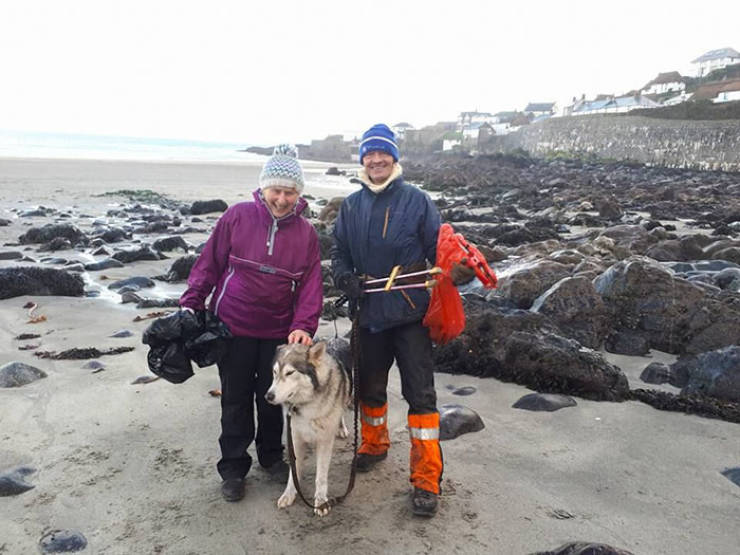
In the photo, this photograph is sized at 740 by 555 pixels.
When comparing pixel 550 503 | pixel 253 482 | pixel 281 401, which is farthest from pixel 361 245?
pixel 550 503

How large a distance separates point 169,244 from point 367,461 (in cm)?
920

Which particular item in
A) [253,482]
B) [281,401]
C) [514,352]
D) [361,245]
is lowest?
[253,482]

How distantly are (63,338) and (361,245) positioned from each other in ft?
14.4

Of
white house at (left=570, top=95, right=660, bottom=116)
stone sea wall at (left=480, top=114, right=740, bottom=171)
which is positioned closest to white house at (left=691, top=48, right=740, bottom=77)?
white house at (left=570, top=95, right=660, bottom=116)

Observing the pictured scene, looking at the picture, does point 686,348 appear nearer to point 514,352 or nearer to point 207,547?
point 514,352

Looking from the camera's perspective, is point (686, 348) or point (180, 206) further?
point (180, 206)

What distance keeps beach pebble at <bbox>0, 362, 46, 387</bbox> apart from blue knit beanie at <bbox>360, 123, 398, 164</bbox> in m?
3.92

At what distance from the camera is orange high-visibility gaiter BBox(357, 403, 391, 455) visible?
417 centimetres

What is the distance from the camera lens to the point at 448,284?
3666 millimetres

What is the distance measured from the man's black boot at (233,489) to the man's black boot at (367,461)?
88 centimetres

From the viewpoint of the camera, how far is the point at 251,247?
384cm

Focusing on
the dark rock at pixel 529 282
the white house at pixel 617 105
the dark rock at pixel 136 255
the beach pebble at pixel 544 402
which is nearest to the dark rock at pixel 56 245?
the dark rock at pixel 136 255

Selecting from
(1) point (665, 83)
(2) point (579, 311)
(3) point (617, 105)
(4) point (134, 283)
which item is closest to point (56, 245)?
(4) point (134, 283)

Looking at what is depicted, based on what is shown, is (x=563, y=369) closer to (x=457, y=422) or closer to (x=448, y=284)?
(x=457, y=422)
